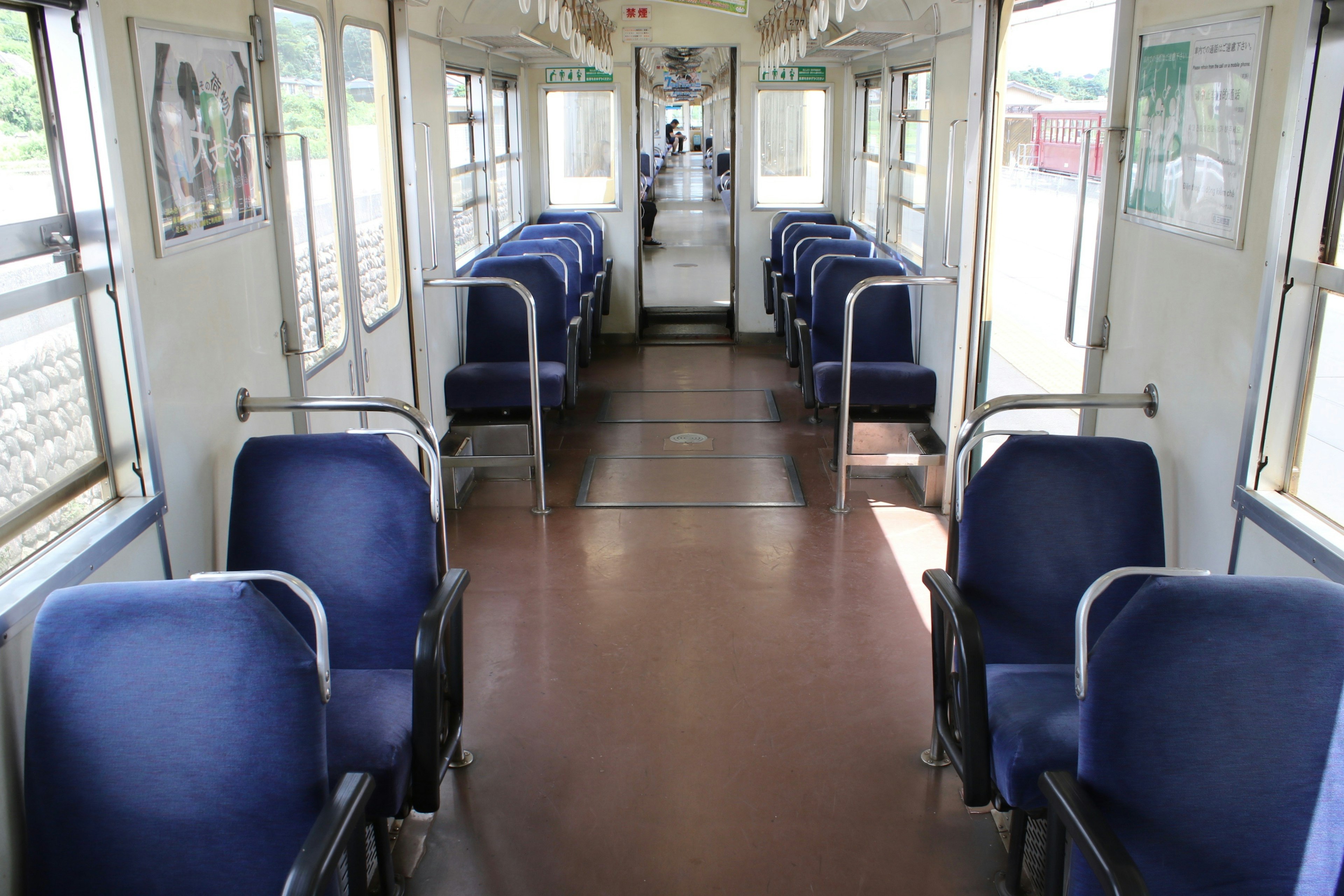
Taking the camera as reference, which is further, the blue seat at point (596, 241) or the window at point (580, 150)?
the window at point (580, 150)

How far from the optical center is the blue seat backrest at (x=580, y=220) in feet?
27.0

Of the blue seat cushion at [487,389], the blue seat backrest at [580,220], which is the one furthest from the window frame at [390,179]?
the blue seat backrest at [580,220]

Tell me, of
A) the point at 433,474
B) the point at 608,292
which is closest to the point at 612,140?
the point at 608,292

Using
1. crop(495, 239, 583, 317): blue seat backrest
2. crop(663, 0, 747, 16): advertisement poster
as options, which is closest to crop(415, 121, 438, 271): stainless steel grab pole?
crop(495, 239, 583, 317): blue seat backrest

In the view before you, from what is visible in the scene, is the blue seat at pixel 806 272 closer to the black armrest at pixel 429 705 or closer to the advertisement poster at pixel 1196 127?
the advertisement poster at pixel 1196 127

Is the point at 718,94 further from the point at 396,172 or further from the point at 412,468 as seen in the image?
the point at 412,468

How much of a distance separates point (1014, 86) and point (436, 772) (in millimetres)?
3903

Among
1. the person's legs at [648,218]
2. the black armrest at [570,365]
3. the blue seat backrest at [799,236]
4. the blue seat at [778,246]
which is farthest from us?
the person's legs at [648,218]

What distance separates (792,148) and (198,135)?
6880 millimetres

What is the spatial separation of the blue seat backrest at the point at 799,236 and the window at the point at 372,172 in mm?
3291

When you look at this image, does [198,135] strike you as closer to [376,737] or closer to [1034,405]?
[376,737]

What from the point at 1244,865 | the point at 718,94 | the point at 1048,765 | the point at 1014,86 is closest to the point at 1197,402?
the point at 1048,765

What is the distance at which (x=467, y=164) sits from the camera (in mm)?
6656

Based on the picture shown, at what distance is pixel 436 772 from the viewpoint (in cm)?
230
